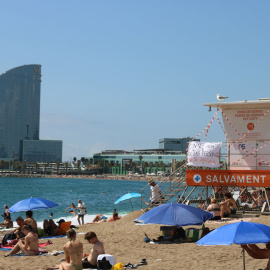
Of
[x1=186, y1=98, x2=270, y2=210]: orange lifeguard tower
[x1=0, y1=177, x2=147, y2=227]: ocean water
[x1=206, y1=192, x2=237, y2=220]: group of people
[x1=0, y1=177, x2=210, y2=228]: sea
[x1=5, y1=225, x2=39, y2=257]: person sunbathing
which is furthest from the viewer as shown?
[x1=0, y1=177, x2=147, y2=227]: ocean water

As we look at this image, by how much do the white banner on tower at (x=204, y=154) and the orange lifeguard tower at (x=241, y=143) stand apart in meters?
0.30

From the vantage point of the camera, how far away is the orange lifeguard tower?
69.3 ft

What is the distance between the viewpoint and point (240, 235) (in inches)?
336

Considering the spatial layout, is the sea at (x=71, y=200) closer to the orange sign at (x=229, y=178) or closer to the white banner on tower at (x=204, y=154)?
the orange sign at (x=229, y=178)

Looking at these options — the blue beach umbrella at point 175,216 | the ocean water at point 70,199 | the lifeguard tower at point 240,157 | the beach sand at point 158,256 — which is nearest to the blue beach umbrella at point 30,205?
the beach sand at point 158,256

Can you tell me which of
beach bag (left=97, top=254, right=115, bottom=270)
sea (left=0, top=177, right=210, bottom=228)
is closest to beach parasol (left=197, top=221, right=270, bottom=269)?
beach bag (left=97, top=254, right=115, bottom=270)

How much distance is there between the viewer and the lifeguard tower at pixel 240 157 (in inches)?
A: 821

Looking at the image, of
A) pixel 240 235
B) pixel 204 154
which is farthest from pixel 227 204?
pixel 240 235

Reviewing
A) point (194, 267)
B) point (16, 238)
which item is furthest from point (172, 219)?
point (16, 238)

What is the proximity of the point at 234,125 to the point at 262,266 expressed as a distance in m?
11.5

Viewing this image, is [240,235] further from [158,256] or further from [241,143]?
[241,143]

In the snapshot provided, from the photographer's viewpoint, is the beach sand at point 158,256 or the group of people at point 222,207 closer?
the beach sand at point 158,256

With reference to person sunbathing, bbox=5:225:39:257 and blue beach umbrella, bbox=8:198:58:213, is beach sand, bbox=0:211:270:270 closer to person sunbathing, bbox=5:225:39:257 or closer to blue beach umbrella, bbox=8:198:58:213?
person sunbathing, bbox=5:225:39:257

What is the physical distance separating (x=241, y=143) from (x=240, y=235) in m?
13.9
